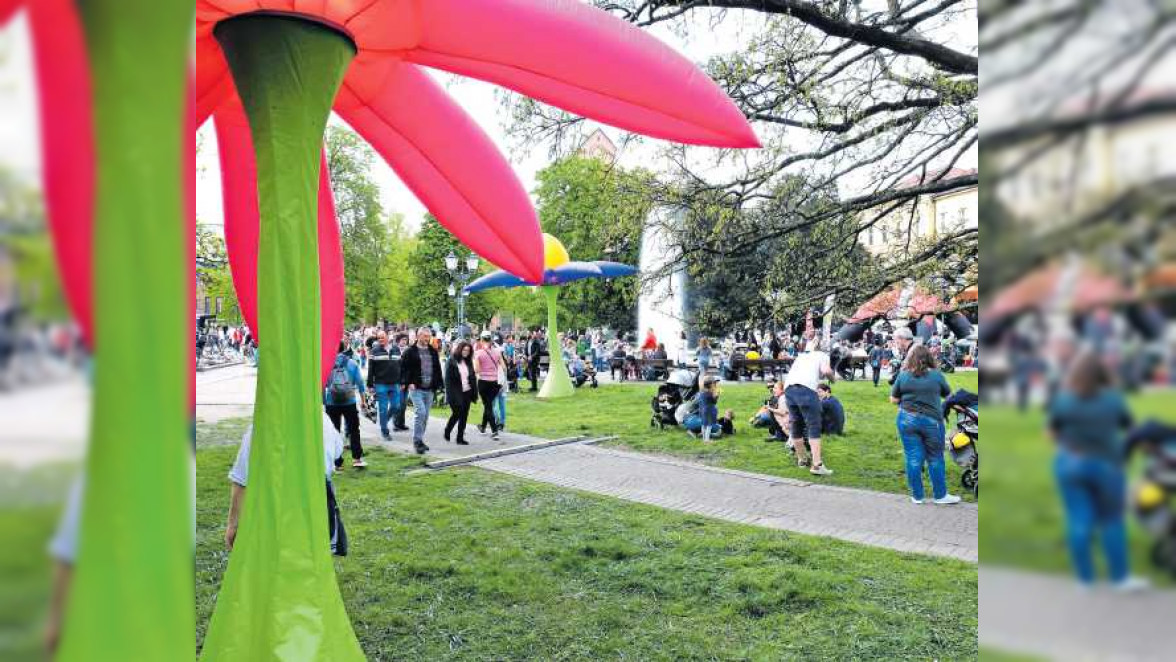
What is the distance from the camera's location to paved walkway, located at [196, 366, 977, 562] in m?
6.72

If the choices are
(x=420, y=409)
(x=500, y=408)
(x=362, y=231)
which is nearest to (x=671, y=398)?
(x=500, y=408)

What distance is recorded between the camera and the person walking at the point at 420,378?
1091 centimetres

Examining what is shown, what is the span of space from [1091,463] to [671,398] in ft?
42.2

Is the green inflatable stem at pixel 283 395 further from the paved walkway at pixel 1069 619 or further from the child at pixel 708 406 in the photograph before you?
the child at pixel 708 406

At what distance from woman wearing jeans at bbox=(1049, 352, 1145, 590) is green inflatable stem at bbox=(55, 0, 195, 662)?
1.45 meters

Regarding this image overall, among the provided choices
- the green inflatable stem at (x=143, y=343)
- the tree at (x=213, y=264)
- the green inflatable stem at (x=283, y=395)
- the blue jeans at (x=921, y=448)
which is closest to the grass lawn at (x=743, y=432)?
the blue jeans at (x=921, y=448)

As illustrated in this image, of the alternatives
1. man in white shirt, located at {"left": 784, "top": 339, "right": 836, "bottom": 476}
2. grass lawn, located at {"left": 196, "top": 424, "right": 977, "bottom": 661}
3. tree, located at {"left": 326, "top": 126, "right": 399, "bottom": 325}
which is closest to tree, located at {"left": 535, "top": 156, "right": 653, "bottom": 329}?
tree, located at {"left": 326, "top": 126, "right": 399, "bottom": 325}

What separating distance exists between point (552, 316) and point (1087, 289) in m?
18.6

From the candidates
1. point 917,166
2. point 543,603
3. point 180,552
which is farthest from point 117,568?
point 917,166

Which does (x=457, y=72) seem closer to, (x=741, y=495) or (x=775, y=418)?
(x=741, y=495)

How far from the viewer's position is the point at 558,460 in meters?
10.5

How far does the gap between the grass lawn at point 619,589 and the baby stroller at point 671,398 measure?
5.58 meters

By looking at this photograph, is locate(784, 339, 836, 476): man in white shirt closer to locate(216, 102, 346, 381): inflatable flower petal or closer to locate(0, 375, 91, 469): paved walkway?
locate(216, 102, 346, 381): inflatable flower petal

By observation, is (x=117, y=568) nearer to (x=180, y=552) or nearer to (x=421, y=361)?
(x=180, y=552)
